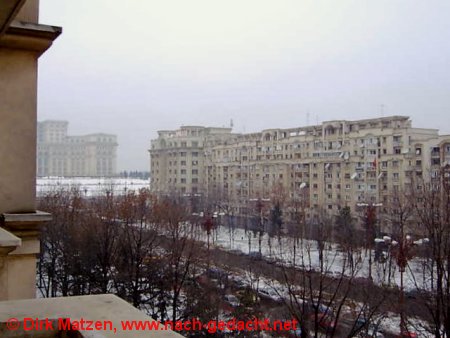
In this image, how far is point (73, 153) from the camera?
65.5m

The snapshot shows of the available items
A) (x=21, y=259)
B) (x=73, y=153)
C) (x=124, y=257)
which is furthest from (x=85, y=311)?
(x=73, y=153)

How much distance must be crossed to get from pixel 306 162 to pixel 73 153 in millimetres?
44000

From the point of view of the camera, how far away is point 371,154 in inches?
→ 1055

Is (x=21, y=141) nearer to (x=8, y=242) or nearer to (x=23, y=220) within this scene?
(x=23, y=220)

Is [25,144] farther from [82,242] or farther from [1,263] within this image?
[82,242]

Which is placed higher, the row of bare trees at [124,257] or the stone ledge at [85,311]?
the stone ledge at [85,311]

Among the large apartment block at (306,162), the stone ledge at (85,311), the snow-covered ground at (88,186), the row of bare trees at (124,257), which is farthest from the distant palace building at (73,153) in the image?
the stone ledge at (85,311)

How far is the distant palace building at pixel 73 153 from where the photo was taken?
207 ft

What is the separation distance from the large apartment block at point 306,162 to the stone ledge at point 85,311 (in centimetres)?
1879

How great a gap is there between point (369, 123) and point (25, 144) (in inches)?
1036

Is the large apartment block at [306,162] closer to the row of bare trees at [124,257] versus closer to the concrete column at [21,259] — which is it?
the row of bare trees at [124,257]

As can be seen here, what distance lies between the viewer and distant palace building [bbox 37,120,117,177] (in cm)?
6306

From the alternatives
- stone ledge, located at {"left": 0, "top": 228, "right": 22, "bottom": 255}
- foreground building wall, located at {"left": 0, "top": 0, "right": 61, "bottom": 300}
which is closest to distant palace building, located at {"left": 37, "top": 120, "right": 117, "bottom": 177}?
foreground building wall, located at {"left": 0, "top": 0, "right": 61, "bottom": 300}

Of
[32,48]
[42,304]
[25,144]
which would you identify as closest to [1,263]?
[25,144]
